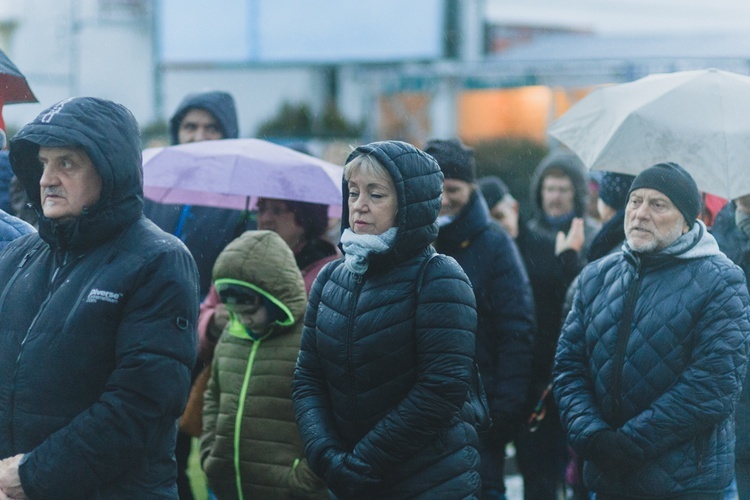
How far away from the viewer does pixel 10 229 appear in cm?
430

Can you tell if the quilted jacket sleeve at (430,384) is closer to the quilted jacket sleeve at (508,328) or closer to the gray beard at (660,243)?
the gray beard at (660,243)

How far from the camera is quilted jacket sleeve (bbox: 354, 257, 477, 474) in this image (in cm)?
372

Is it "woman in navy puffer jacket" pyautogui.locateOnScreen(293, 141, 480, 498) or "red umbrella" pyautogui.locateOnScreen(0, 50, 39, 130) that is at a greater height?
"red umbrella" pyautogui.locateOnScreen(0, 50, 39, 130)

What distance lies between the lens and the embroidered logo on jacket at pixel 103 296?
3.33 meters

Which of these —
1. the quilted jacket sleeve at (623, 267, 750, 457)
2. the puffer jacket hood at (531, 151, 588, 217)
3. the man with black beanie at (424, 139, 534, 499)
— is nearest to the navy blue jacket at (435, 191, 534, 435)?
the man with black beanie at (424, 139, 534, 499)

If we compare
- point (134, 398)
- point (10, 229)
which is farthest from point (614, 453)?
point (10, 229)

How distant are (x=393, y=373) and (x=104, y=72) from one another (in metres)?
32.3

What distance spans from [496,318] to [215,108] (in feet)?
7.33

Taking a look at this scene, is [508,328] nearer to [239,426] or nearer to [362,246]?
[239,426]

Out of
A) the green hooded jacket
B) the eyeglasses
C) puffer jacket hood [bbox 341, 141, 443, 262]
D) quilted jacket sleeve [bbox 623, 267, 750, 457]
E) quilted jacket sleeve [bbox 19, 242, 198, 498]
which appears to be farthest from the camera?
the eyeglasses

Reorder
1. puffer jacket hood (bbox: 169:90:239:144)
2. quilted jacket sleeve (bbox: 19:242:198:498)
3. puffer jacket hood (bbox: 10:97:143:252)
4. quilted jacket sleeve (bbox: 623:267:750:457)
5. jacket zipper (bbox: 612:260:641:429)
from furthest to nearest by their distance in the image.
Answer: puffer jacket hood (bbox: 169:90:239:144), jacket zipper (bbox: 612:260:641:429), quilted jacket sleeve (bbox: 623:267:750:457), puffer jacket hood (bbox: 10:97:143:252), quilted jacket sleeve (bbox: 19:242:198:498)

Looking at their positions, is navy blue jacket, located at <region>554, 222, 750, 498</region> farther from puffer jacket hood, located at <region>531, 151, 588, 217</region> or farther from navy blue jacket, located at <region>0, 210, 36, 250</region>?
puffer jacket hood, located at <region>531, 151, 588, 217</region>

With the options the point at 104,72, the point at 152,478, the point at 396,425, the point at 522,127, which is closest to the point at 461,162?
the point at 396,425

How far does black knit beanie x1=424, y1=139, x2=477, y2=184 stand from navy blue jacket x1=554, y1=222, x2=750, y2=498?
1220 millimetres
